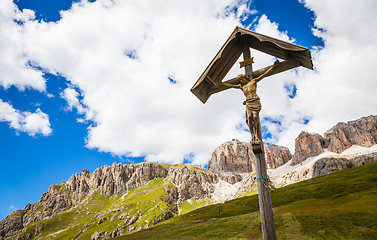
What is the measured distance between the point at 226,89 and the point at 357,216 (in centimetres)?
4295

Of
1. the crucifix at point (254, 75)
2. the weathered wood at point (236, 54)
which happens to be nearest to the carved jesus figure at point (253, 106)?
the crucifix at point (254, 75)

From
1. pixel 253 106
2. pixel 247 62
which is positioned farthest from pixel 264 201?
pixel 247 62

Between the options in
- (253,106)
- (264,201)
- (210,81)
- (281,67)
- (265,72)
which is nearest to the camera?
(264,201)

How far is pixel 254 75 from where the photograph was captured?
25.1 ft

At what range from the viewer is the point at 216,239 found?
36.6 metres

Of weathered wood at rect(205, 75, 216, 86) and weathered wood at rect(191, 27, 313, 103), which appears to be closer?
weathered wood at rect(191, 27, 313, 103)

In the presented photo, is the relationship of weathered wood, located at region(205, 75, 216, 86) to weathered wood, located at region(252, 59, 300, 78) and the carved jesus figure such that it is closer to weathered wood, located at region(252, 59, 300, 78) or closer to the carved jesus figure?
the carved jesus figure

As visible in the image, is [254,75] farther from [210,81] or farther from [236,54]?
[210,81]

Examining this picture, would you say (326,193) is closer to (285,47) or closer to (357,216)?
(357,216)

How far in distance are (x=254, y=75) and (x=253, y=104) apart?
1.34 metres

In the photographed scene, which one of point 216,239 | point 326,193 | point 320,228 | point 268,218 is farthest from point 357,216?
point 326,193

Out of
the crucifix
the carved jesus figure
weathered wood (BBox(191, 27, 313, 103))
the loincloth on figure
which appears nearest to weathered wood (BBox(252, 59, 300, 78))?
the crucifix

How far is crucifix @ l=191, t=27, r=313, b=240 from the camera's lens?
249 inches

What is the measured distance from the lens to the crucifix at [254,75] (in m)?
6.34
